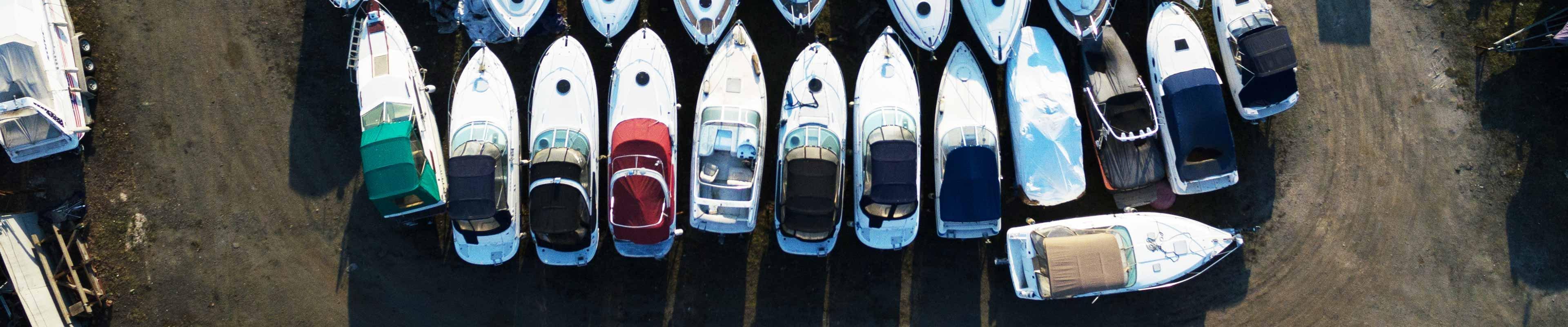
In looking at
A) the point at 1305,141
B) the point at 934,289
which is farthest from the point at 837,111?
the point at 1305,141

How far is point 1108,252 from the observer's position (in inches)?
444

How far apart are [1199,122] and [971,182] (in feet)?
12.0

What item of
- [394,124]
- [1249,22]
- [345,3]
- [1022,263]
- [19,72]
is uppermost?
[345,3]

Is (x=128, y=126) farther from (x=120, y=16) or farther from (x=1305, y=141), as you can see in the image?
(x=1305, y=141)

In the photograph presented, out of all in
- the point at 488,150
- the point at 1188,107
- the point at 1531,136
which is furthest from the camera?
the point at 1531,136

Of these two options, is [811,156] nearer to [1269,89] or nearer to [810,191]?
[810,191]

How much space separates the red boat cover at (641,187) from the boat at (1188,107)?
305 inches

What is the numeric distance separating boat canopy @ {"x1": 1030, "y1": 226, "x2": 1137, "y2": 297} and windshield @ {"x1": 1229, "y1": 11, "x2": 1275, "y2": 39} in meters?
3.83

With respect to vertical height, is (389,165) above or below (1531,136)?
above

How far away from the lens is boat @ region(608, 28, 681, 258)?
35.9ft

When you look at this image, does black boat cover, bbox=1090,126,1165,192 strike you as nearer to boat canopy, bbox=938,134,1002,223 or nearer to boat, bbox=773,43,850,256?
boat canopy, bbox=938,134,1002,223

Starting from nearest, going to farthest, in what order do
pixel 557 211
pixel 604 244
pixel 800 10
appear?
pixel 557 211 → pixel 800 10 → pixel 604 244

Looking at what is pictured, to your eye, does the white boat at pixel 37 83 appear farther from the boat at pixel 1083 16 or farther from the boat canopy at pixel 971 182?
the boat at pixel 1083 16

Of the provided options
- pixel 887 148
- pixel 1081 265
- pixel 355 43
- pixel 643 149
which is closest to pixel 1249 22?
pixel 1081 265
